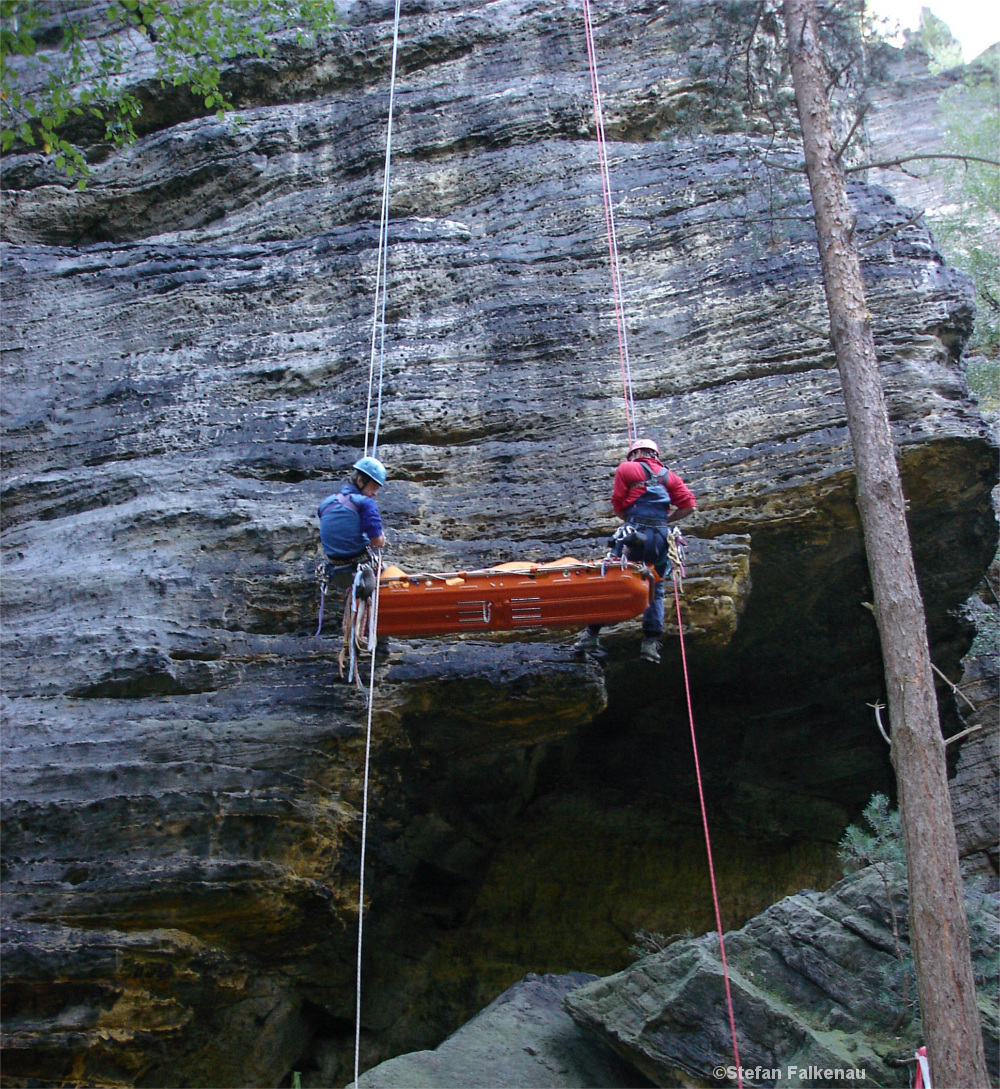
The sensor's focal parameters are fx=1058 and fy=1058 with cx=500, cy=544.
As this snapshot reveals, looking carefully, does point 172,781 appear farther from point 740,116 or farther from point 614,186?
point 740,116

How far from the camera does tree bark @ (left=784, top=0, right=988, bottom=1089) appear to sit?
5.40m

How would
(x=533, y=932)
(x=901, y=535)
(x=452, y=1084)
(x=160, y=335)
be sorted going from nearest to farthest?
(x=901, y=535), (x=452, y=1084), (x=160, y=335), (x=533, y=932)

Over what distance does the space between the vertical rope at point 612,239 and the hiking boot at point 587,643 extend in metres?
1.73

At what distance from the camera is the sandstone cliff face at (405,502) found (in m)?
7.21

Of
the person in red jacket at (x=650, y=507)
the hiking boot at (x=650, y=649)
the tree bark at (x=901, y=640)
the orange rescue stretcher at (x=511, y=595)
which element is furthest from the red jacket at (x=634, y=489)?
the tree bark at (x=901, y=640)

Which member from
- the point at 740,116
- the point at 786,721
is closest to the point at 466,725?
the point at 786,721

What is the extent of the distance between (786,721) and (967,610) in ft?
6.80

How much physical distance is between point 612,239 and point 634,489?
348 cm

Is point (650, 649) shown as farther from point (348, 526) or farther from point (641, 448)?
point (348, 526)

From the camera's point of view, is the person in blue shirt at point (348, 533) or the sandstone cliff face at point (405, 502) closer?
the person in blue shirt at point (348, 533)

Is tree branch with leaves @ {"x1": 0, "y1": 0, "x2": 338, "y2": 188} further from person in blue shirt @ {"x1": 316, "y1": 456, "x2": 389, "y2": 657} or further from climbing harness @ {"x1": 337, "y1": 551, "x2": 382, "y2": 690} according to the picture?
climbing harness @ {"x1": 337, "y1": 551, "x2": 382, "y2": 690}

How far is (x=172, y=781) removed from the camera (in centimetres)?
715

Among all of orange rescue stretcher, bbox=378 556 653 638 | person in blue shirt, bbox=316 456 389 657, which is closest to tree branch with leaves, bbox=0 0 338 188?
person in blue shirt, bbox=316 456 389 657

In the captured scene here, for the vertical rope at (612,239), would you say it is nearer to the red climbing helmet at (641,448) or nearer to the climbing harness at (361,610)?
the red climbing helmet at (641,448)
